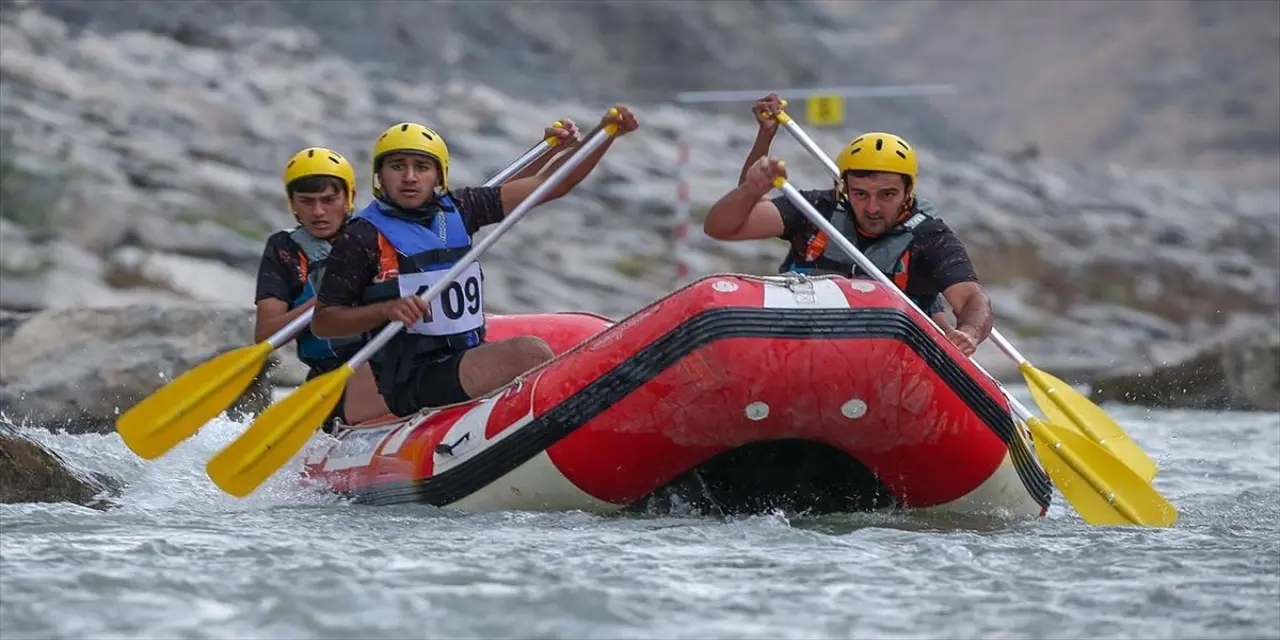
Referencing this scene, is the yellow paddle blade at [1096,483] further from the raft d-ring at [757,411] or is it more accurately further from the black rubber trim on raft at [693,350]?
the raft d-ring at [757,411]

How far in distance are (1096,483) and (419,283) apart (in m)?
2.20

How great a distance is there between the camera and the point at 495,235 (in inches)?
273

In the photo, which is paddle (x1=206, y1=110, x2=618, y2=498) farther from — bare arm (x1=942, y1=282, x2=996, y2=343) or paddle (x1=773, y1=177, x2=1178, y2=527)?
bare arm (x1=942, y1=282, x2=996, y2=343)

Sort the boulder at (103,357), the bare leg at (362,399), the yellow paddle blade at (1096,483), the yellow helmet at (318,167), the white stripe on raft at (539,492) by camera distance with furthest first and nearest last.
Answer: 1. the boulder at (103,357)
2. the yellow helmet at (318,167)
3. the bare leg at (362,399)
4. the yellow paddle blade at (1096,483)
5. the white stripe on raft at (539,492)

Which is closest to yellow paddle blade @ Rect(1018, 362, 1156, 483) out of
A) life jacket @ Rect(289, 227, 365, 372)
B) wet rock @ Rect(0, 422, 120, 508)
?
life jacket @ Rect(289, 227, 365, 372)

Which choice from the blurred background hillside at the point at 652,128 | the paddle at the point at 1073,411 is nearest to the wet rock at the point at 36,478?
the paddle at the point at 1073,411

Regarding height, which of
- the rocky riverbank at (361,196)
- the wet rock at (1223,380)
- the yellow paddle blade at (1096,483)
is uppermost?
the rocky riverbank at (361,196)

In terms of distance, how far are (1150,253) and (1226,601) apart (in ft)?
60.1

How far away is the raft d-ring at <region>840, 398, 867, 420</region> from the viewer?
605cm

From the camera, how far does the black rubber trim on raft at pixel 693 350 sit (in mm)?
6027

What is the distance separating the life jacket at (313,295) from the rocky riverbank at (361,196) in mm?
2590

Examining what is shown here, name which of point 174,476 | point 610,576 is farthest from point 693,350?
point 174,476

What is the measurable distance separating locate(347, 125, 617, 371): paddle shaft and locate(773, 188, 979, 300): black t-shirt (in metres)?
0.63

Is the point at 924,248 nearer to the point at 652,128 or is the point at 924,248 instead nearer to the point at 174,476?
the point at 174,476
